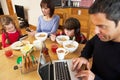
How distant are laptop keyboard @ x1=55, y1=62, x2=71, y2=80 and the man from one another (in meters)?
0.07

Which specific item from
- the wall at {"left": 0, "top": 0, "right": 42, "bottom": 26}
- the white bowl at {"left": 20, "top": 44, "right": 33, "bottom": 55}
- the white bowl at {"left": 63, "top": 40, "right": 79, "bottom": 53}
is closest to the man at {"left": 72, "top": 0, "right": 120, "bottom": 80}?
the white bowl at {"left": 63, "top": 40, "right": 79, "bottom": 53}

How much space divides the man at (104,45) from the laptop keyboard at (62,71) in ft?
0.23

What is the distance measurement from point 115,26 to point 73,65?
1.64 feet

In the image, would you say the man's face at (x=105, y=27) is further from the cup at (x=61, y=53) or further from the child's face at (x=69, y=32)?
the child's face at (x=69, y=32)

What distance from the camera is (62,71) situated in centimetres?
122

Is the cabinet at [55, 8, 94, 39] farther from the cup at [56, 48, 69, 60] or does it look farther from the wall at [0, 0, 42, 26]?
the cup at [56, 48, 69, 60]

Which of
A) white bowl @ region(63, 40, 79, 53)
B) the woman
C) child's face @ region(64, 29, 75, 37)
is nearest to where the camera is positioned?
white bowl @ region(63, 40, 79, 53)

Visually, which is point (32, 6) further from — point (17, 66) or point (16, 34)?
point (17, 66)

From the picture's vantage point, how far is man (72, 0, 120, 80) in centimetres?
87

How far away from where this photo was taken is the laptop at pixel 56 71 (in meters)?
1.13

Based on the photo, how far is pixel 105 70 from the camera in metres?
1.17

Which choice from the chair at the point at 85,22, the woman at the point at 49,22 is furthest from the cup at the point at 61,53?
the chair at the point at 85,22

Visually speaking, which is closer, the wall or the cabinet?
the cabinet

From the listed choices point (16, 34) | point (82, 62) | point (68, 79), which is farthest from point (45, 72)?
point (16, 34)
